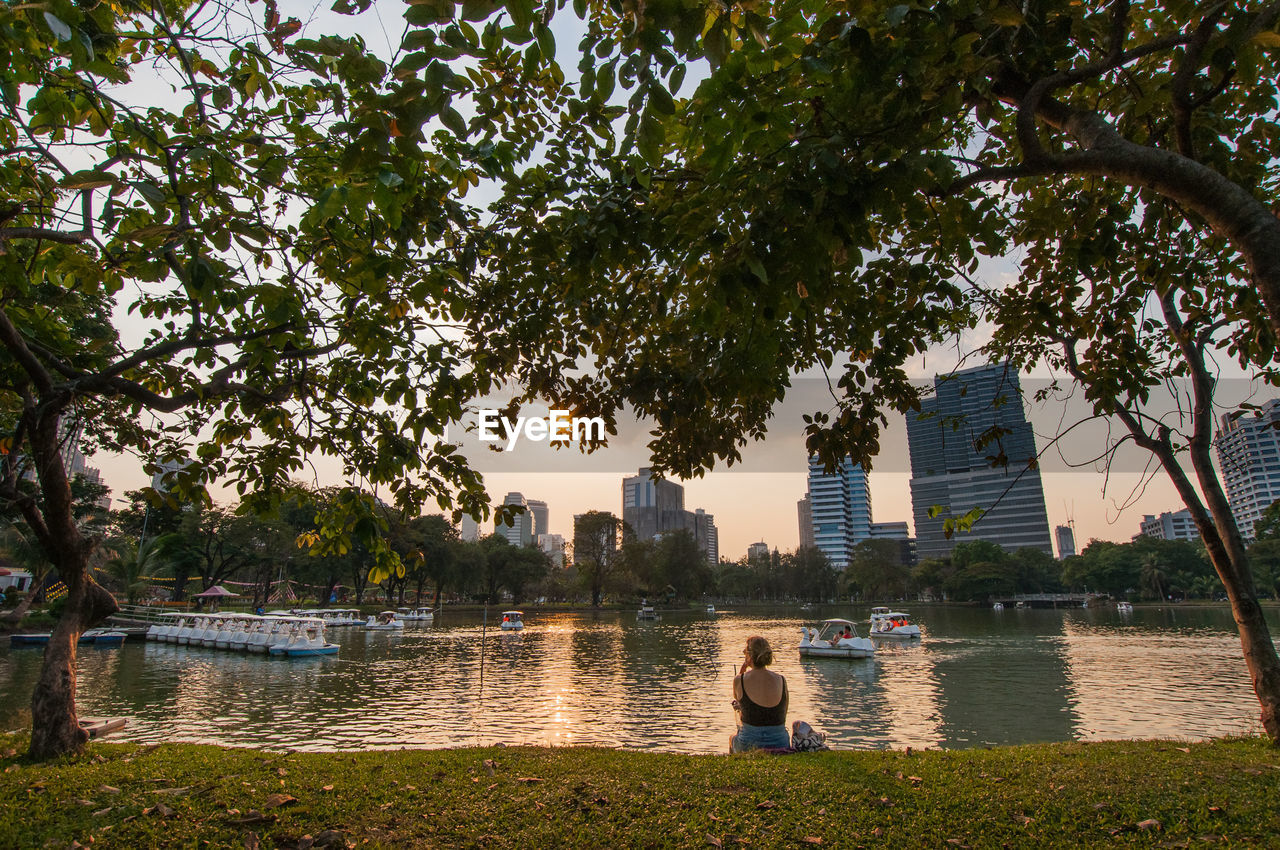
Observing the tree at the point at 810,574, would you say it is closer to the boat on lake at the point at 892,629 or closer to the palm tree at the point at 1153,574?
the palm tree at the point at 1153,574

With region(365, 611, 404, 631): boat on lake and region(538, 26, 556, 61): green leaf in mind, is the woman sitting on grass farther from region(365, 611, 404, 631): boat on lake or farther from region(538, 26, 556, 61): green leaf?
region(365, 611, 404, 631): boat on lake

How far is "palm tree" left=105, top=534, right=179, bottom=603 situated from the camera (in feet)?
140

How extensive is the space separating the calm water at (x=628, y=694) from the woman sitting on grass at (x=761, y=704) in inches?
161

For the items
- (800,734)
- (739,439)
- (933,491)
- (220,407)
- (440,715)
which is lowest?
(440,715)

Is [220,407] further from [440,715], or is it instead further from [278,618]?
[278,618]

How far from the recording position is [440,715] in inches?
598

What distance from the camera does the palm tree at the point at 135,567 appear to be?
42656mm

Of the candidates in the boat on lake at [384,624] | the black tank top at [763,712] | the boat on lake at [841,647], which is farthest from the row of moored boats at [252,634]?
the black tank top at [763,712]

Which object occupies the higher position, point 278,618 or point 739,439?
point 739,439

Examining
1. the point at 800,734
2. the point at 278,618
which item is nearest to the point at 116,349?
the point at 800,734

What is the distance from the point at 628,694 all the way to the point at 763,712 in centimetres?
1206

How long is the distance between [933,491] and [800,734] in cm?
15810

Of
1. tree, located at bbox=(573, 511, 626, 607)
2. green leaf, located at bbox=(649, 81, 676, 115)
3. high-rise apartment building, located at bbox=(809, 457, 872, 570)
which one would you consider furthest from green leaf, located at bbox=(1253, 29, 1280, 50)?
high-rise apartment building, located at bbox=(809, 457, 872, 570)

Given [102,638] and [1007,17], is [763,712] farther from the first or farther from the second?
[102,638]
